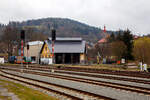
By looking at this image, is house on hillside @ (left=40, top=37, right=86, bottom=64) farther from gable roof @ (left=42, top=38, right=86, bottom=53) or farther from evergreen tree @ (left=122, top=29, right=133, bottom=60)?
evergreen tree @ (left=122, top=29, right=133, bottom=60)

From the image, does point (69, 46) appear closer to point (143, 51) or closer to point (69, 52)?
point (69, 52)

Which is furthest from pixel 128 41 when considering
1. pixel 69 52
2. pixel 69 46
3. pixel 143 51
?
pixel 69 52

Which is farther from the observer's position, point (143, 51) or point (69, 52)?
point (69, 52)

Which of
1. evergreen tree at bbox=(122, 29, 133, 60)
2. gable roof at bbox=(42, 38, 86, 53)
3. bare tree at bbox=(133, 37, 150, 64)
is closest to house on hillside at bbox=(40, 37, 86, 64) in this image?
gable roof at bbox=(42, 38, 86, 53)

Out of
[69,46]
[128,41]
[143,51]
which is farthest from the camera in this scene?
[69,46]

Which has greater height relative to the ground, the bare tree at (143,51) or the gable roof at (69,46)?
the gable roof at (69,46)

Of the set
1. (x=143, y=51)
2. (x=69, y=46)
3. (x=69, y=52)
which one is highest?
(x=69, y=46)

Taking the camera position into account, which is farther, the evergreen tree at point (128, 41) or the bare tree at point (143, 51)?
the evergreen tree at point (128, 41)

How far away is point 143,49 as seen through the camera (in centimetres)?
4088

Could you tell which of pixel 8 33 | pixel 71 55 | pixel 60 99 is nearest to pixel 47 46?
pixel 71 55

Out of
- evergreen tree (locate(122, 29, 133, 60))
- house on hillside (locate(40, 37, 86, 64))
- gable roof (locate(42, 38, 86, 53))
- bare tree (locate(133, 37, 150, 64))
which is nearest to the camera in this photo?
bare tree (locate(133, 37, 150, 64))

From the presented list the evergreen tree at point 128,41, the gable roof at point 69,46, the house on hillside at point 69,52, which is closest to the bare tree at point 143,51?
the evergreen tree at point 128,41

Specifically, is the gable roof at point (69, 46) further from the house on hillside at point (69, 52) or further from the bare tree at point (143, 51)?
the bare tree at point (143, 51)

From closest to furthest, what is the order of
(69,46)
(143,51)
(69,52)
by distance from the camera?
(143,51), (69,52), (69,46)
